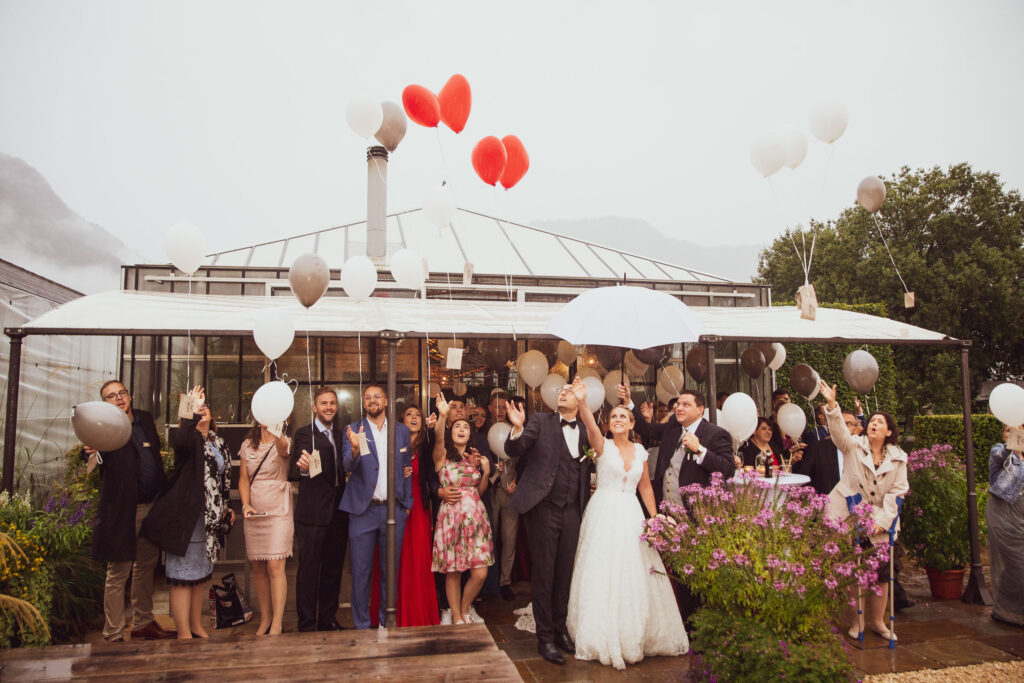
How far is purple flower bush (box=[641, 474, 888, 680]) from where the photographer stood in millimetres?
3061

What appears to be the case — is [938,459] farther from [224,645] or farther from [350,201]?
[350,201]

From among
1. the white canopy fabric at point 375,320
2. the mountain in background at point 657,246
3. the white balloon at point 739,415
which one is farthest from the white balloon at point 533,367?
the mountain in background at point 657,246

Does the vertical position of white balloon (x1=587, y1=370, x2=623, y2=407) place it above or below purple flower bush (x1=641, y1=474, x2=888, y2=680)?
above

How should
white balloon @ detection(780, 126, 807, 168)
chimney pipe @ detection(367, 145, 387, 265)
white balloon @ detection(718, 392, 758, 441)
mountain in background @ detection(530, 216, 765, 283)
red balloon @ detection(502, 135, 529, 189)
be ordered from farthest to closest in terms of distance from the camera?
mountain in background @ detection(530, 216, 765, 283) → chimney pipe @ detection(367, 145, 387, 265) → red balloon @ detection(502, 135, 529, 189) → white balloon @ detection(780, 126, 807, 168) → white balloon @ detection(718, 392, 758, 441)

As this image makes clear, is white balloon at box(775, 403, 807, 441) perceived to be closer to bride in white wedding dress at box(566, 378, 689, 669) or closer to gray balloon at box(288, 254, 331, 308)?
bride in white wedding dress at box(566, 378, 689, 669)

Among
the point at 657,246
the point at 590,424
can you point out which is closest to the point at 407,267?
the point at 590,424

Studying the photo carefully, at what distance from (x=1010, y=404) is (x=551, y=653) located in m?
4.19

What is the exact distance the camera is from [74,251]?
102 ft

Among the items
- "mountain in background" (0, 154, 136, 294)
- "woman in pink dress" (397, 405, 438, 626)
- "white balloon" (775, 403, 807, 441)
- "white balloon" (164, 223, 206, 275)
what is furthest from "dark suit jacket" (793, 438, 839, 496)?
"mountain in background" (0, 154, 136, 294)

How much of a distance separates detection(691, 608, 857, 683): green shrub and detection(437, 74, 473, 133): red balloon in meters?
4.39

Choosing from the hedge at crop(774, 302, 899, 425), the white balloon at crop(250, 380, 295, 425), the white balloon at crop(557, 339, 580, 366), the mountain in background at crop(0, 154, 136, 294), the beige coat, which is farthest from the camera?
the mountain in background at crop(0, 154, 136, 294)

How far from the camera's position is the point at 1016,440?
16.1 feet

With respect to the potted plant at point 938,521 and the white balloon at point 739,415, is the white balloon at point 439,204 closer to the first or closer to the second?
the white balloon at point 739,415

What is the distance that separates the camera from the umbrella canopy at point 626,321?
13.9ft
